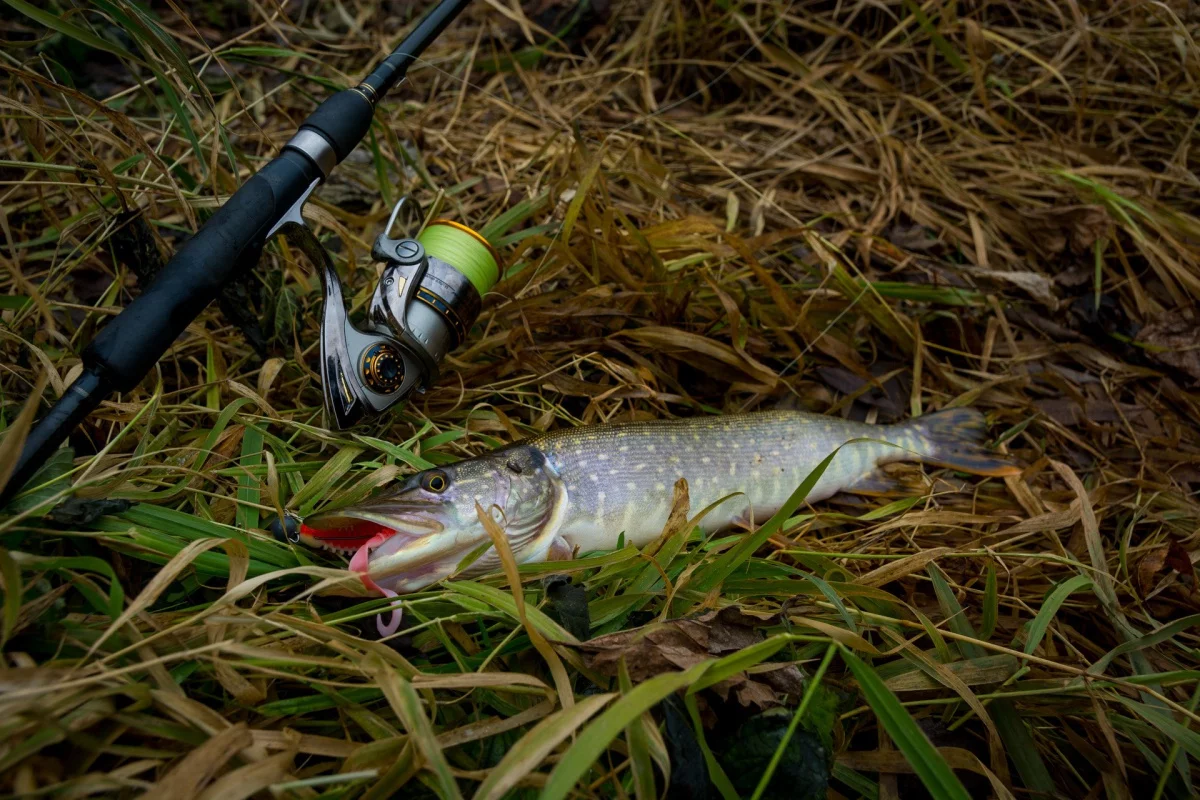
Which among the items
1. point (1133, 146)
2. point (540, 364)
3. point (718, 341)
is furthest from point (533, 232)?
point (1133, 146)

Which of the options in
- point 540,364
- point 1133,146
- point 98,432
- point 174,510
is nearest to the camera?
point 174,510

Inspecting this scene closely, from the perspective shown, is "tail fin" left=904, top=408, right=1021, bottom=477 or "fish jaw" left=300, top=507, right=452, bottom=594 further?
"tail fin" left=904, top=408, right=1021, bottom=477

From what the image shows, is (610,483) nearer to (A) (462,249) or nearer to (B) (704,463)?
(B) (704,463)

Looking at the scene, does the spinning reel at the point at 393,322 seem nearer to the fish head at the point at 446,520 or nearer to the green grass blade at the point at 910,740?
the fish head at the point at 446,520

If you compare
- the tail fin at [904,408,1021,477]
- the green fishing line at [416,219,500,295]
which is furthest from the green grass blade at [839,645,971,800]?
the green fishing line at [416,219,500,295]

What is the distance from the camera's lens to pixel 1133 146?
3.75 metres

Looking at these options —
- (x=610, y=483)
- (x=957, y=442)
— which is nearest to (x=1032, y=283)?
(x=957, y=442)

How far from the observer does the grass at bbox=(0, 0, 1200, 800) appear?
1532 mm

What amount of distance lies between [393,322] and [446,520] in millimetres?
688

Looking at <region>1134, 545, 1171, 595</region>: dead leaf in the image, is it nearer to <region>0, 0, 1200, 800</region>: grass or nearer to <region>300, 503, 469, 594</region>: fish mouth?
<region>0, 0, 1200, 800</region>: grass

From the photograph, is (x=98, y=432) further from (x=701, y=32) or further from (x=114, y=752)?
(x=701, y=32)

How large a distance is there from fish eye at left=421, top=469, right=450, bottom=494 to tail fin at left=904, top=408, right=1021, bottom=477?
6.30ft

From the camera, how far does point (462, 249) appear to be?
239cm

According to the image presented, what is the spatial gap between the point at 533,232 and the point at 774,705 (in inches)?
82.8
